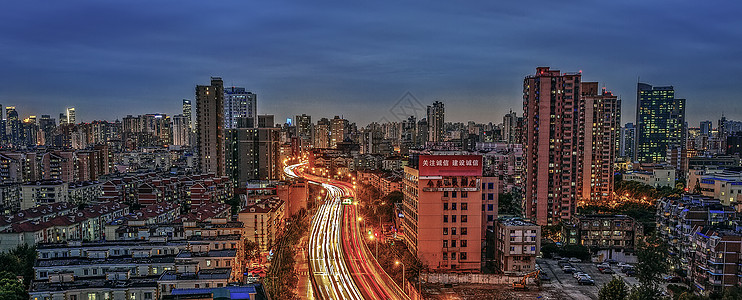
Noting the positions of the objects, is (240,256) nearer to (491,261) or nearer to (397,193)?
(491,261)

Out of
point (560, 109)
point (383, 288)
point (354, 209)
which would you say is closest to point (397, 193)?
point (354, 209)

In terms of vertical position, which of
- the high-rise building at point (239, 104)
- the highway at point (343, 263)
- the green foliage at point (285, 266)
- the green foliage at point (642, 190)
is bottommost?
the highway at point (343, 263)

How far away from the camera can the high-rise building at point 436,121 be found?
5331cm

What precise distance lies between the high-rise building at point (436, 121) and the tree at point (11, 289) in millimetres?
41608

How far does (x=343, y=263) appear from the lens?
2314 centimetres

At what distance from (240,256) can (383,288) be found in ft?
19.4

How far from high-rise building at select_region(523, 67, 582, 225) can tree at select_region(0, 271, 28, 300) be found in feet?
89.8

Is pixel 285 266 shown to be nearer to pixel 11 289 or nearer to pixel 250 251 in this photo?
pixel 250 251

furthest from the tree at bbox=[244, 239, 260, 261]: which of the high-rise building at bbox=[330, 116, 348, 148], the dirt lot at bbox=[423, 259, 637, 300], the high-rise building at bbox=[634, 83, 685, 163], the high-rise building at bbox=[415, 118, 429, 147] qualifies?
the high-rise building at bbox=[330, 116, 348, 148]

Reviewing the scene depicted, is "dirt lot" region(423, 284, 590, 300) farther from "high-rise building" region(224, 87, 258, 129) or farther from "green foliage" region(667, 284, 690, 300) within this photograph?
"high-rise building" region(224, 87, 258, 129)

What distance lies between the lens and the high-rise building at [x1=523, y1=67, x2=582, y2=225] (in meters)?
31.9

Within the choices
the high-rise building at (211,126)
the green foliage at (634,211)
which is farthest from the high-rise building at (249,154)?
the green foliage at (634,211)

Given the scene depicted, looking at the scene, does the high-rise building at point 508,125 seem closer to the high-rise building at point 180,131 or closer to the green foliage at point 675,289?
the green foliage at point 675,289

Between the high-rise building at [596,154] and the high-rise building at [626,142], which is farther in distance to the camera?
the high-rise building at [626,142]
